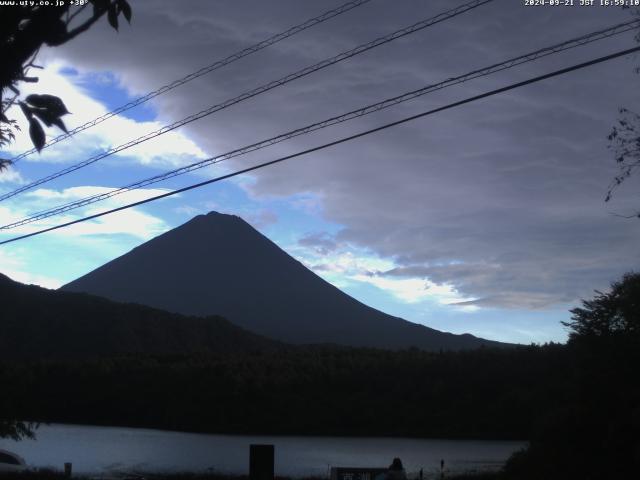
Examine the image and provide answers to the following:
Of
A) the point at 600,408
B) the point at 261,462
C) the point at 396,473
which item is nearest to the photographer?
the point at 261,462

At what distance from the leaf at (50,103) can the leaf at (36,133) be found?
0.31 feet

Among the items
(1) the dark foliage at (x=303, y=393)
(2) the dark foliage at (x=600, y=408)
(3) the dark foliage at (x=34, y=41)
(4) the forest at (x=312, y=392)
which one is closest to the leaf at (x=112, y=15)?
(3) the dark foliage at (x=34, y=41)

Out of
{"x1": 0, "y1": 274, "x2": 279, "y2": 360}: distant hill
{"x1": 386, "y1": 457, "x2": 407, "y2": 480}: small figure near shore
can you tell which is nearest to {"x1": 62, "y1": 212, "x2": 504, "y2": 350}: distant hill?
{"x1": 0, "y1": 274, "x2": 279, "y2": 360}: distant hill

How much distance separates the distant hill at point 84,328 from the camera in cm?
9250

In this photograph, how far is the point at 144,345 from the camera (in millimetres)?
102625

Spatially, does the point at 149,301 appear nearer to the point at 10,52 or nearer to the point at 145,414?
the point at 145,414

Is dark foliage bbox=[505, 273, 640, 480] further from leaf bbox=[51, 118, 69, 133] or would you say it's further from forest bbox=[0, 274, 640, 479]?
forest bbox=[0, 274, 640, 479]

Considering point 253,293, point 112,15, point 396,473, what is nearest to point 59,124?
point 112,15

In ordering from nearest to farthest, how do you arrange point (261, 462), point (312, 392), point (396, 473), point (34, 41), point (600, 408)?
point (34, 41) < point (261, 462) < point (396, 473) < point (600, 408) < point (312, 392)

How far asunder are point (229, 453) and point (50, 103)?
159 feet

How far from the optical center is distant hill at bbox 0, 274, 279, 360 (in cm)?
9250

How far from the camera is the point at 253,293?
575 ft

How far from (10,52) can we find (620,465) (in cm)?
1724

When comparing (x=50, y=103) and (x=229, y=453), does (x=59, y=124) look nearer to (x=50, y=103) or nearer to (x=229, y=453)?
(x=50, y=103)
